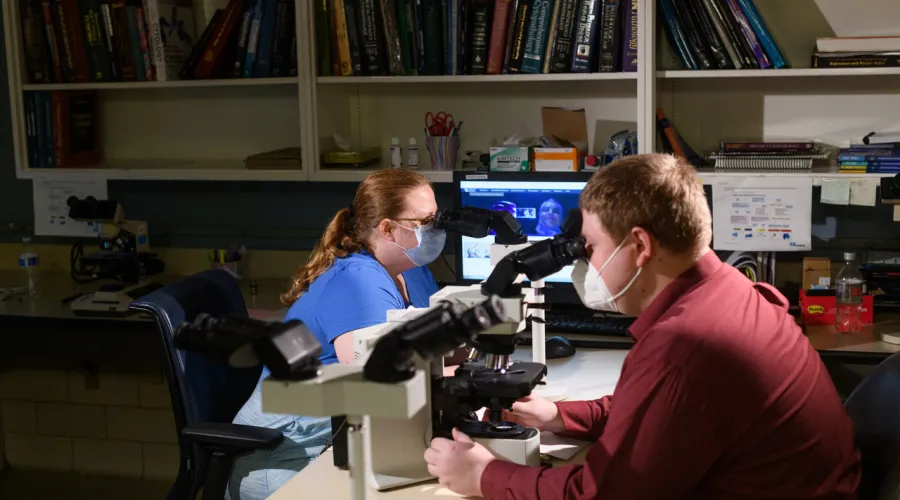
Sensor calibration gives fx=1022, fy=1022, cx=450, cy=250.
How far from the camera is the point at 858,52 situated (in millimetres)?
3012

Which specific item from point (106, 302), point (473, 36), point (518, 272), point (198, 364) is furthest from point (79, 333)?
point (518, 272)

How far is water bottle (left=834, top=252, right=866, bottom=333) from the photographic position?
114 inches

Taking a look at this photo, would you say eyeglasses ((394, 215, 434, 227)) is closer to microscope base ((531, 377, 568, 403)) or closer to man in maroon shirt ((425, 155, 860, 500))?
microscope base ((531, 377, 568, 403))

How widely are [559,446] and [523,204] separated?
129 cm

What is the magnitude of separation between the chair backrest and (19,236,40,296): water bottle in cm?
131

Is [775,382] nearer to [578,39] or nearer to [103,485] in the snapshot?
[578,39]

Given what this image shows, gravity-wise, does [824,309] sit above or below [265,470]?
above

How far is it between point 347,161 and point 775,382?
2.15 meters

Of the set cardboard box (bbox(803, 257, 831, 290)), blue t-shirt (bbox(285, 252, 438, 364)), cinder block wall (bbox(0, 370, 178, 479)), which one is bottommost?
cinder block wall (bbox(0, 370, 178, 479))

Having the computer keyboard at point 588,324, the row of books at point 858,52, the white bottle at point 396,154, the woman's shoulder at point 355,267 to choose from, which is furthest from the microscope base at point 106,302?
the row of books at point 858,52

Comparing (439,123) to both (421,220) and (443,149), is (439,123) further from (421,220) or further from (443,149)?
(421,220)

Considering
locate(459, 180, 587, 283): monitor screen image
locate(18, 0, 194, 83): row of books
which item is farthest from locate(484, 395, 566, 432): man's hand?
locate(18, 0, 194, 83): row of books

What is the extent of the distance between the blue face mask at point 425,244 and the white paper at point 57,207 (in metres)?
1.78

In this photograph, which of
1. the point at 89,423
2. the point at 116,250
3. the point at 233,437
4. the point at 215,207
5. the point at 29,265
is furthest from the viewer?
the point at 89,423
